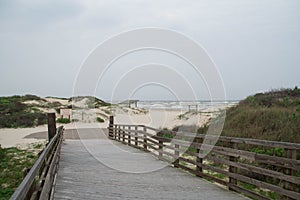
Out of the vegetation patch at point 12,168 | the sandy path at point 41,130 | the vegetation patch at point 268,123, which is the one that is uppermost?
the vegetation patch at point 268,123

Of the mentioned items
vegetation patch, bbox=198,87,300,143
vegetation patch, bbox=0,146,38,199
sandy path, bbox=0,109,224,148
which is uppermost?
vegetation patch, bbox=198,87,300,143

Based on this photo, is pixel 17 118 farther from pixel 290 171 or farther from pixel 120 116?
pixel 290 171

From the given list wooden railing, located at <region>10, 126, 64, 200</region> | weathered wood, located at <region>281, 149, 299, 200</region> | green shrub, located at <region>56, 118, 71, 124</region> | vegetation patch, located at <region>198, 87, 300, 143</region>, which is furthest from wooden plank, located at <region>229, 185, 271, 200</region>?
green shrub, located at <region>56, 118, 71, 124</region>

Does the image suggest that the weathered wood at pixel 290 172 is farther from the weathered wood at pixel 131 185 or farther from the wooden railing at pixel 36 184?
the wooden railing at pixel 36 184

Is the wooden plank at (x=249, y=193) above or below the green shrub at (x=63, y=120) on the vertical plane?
below

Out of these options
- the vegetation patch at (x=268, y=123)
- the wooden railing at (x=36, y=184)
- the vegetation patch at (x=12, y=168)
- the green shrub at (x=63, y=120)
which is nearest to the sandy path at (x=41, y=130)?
the green shrub at (x=63, y=120)

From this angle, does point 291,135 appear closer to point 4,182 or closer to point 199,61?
point 199,61

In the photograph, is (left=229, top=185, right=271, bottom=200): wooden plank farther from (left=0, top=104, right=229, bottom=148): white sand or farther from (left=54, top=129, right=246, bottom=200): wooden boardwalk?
(left=0, top=104, right=229, bottom=148): white sand

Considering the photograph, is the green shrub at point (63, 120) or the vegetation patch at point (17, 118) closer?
the vegetation patch at point (17, 118)

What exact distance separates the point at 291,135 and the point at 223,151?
3501 mm

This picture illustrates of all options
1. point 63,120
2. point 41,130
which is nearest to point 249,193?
point 41,130

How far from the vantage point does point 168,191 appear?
5910 mm

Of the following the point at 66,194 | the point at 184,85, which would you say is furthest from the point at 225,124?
the point at 66,194

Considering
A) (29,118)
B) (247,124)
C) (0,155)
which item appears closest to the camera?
(247,124)
